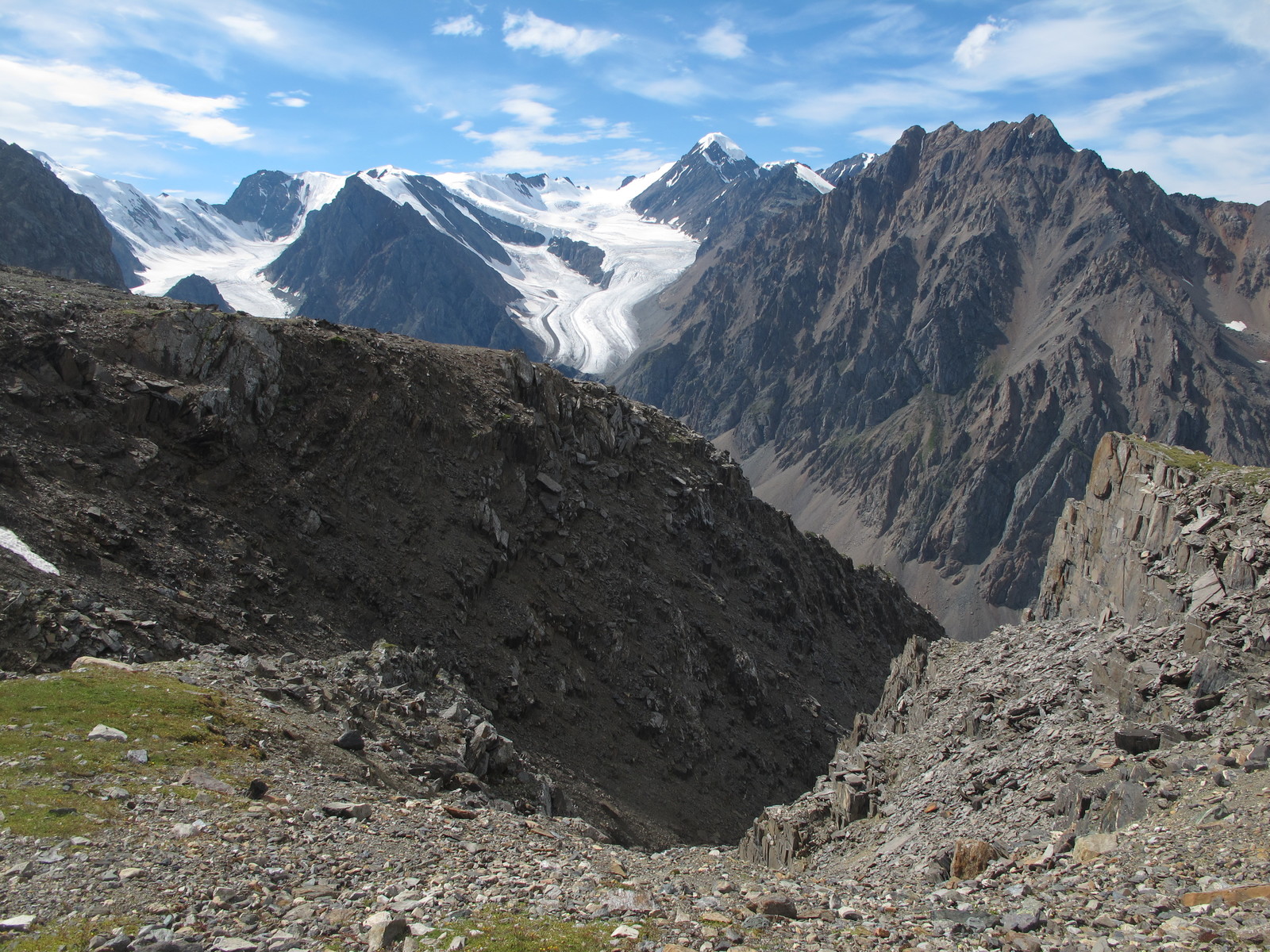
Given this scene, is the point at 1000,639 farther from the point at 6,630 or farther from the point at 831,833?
the point at 6,630

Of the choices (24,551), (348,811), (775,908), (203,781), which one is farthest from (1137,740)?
(24,551)

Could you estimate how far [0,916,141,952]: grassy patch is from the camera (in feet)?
39.2

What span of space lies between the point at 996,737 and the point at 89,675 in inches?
1202

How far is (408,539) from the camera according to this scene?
2026 inches

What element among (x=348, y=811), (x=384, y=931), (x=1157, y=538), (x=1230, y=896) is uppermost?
(x=1157, y=538)

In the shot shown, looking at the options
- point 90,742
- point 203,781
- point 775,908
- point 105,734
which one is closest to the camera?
point 775,908

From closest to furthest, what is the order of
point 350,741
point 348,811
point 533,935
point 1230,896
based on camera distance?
point 533,935
point 1230,896
point 348,811
point 350,741

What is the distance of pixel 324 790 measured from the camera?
20.5 metres

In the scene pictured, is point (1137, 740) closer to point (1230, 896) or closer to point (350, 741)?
point (1230, 896)

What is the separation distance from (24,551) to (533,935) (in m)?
31.2

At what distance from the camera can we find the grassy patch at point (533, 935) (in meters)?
13.3

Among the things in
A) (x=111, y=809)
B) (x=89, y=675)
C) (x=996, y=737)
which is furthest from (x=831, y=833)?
(x=89, y=675)

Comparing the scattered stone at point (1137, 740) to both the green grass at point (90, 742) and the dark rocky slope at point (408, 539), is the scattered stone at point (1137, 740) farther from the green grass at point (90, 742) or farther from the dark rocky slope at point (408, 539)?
the dark rocky slope at point (408, 539)

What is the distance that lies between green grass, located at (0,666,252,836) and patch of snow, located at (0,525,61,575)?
10131mm
